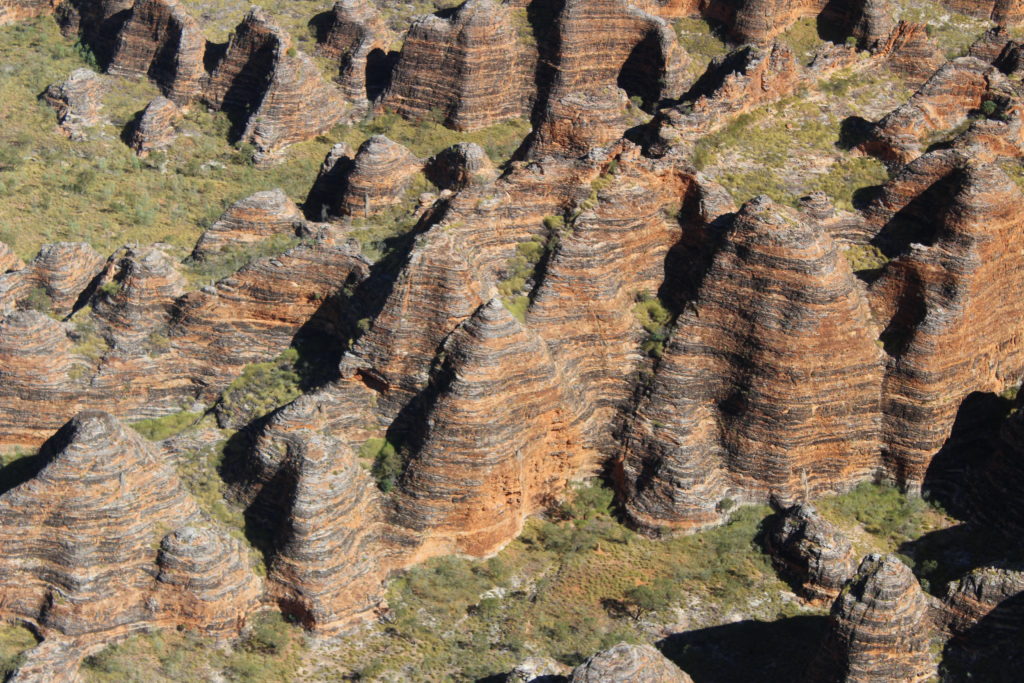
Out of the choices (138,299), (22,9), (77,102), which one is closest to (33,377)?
(138,299)

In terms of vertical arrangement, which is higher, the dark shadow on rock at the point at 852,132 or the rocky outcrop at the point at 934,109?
the rocky outcrop at the point at 934,109

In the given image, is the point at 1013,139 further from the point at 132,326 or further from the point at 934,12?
the point at 132,326

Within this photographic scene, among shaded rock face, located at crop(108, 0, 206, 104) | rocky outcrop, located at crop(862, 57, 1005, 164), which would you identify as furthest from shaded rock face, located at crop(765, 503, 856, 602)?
shaded rock face, located at crop(108, 0, 206, 104)

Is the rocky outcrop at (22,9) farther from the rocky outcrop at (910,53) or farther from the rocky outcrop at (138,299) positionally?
the rocky outcrop at (910,53)

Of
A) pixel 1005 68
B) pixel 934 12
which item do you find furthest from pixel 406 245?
pixel 934 12

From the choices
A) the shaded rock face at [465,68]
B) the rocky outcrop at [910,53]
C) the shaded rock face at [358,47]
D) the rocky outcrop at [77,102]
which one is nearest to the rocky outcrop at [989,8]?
the rocky outcrop at [910,53]

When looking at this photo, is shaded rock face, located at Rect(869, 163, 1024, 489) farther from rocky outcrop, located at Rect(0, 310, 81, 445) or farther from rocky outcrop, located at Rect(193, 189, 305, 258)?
rocky outcrop, located at Rect(0, 310, 81, 445)
